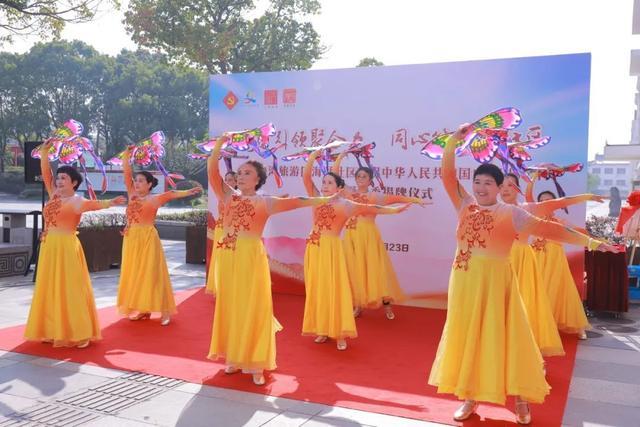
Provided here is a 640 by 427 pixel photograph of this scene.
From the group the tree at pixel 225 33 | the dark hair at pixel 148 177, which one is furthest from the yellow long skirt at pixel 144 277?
the tree at pixel 225 33

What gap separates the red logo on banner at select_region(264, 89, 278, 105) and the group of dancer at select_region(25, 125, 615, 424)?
1.72 metres

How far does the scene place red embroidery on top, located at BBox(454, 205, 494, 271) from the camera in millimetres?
3154

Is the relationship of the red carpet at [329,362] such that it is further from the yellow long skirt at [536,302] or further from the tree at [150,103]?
the tree at [150,103]

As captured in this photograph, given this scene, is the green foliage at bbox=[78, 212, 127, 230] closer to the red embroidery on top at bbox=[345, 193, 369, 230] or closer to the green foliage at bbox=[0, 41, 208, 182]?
the red embroidery on top at bbox=[345, 193, 369, 230]

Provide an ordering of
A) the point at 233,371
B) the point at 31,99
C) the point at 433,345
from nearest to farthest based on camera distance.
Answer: the point at 233,371
the point at 433,345
the point at 31,99

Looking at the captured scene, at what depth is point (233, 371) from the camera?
397cm

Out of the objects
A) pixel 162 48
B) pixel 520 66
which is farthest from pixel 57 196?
pixel 162 48

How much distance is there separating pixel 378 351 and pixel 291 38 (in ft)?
38.4

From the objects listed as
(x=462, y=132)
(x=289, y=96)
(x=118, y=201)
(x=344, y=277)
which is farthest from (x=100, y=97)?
(x=462, y=132)

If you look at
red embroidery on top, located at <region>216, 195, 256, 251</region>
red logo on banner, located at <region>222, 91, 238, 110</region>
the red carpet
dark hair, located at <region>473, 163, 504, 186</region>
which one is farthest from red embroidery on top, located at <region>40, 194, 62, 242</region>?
red logo on banner, located at <region>222, 91, 238, 110</region>

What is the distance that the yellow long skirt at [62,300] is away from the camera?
4504 mm

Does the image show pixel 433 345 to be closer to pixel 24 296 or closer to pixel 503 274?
pixel 503 274

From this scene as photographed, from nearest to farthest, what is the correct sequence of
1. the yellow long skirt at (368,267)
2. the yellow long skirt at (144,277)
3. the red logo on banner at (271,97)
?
the yellow long skirt at (144,277) < the yellow long skirt at (368,267) < the red logo on banner at (271,97)

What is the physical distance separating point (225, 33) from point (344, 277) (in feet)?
33.2
